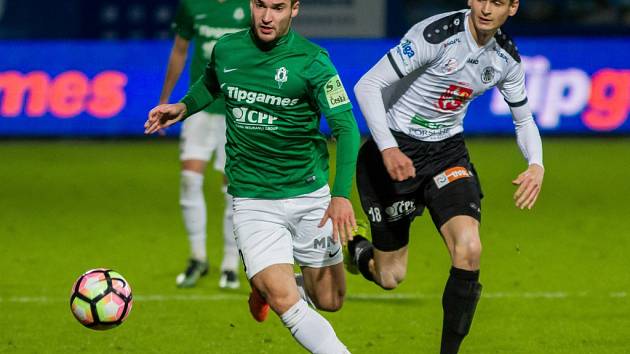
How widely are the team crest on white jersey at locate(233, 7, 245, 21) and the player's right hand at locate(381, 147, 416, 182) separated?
2781 millimetres

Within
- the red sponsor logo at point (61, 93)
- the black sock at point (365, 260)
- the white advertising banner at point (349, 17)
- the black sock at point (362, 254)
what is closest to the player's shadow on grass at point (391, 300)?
the black sock at point (362, 254)

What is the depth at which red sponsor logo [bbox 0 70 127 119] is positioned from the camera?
16.5 metres

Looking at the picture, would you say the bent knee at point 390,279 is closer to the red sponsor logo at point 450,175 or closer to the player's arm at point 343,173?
the red sponsor logo at point 450,175

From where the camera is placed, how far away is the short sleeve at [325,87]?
6.17 m

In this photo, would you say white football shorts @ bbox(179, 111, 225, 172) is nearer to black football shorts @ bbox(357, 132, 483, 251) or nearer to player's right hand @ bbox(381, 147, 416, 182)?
black football shorts @ bbox(357, 132, 483, 251)

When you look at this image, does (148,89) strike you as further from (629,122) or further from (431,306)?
(431,306)

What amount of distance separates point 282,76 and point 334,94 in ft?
1.00

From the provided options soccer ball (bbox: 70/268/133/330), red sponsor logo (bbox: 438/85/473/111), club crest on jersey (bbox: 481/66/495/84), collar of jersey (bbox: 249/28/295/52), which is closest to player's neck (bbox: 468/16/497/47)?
club crest on jersey (bbox: 481/66/495/84)

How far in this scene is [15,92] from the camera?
54.1ft

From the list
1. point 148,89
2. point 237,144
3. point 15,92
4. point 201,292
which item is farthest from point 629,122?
point 237,144

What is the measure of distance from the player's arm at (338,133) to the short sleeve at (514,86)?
51.3 inches

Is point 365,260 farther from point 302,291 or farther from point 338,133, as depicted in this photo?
point 338,133

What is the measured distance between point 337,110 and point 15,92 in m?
11.1

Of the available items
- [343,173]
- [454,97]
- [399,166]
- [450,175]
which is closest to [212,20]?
[454,97]
